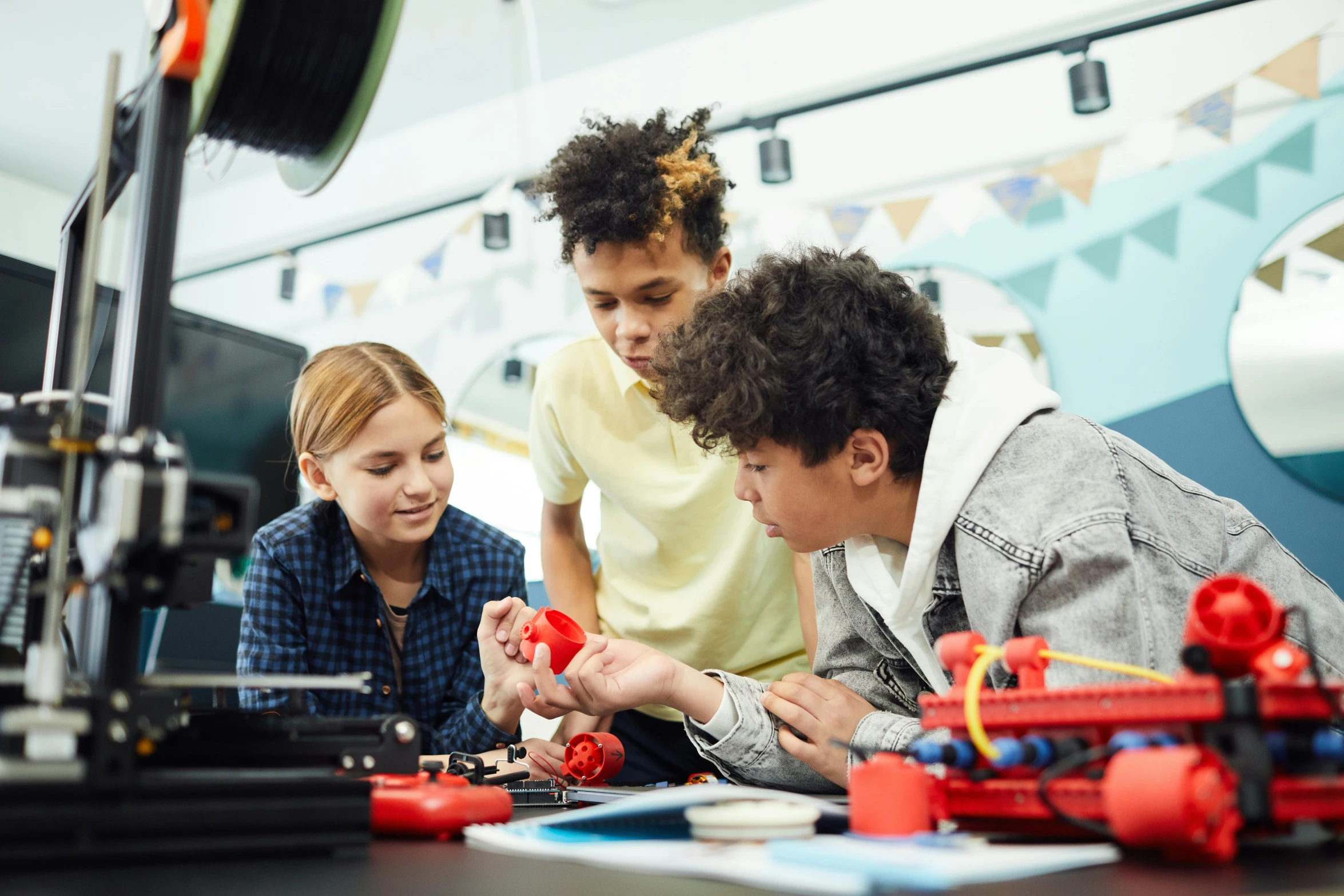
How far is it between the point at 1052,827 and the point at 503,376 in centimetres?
311

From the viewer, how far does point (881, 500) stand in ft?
3.59

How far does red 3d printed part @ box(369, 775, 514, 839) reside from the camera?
2.09 ft

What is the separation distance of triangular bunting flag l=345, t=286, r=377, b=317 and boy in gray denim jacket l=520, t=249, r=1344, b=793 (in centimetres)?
307

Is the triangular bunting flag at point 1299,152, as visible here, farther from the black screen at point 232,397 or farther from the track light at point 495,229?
the black screen at point 232,397

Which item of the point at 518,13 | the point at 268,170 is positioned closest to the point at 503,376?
the point at 518,13

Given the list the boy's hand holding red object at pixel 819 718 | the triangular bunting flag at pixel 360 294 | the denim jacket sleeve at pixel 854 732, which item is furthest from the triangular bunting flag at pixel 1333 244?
the triangular bunting flag at pixel 360 294

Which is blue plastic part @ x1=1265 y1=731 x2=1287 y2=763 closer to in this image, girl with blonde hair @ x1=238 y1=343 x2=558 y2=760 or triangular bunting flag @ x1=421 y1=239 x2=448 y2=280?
girl with blonde hair @ x1=238 y1=343 x2=558 y2=760

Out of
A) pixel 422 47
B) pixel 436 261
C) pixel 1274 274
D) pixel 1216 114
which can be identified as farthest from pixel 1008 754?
pixel 436 261

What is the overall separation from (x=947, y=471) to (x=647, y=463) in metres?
0.84

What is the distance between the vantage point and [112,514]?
0.53 meters

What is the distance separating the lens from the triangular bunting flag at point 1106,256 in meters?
2.47

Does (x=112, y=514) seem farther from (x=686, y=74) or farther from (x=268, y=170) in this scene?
(x=268, y=170)

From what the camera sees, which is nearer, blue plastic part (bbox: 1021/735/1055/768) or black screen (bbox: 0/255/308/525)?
blue plastic part (bbox: 1021/735/1055/768)

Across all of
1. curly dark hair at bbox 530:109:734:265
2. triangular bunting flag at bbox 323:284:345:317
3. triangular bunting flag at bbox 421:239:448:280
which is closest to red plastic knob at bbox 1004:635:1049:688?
curly dark hair at bbox 530:109:734:265
